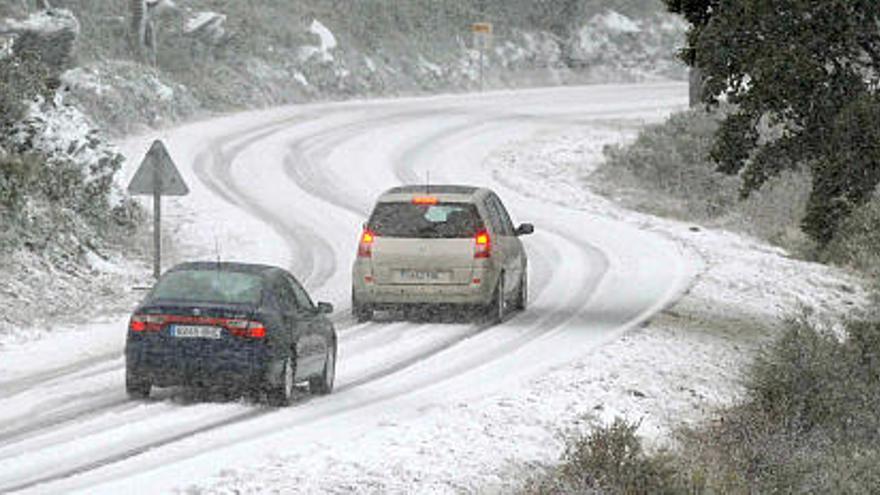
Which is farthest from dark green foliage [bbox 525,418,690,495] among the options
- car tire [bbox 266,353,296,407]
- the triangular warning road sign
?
the triangular warning road sign

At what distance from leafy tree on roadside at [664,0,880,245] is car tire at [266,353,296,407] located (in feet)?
26.2

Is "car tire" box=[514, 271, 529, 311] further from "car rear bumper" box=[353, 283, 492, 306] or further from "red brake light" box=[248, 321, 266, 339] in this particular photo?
"red brake light" box=[248, 321, 266, 339]

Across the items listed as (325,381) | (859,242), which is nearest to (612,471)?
(325,381)

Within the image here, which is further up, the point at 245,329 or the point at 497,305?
the point at 245,329

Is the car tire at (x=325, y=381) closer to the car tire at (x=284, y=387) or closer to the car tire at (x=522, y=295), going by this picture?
the car tire at (x=284, y=387)

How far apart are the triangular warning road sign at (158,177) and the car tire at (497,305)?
4647mm

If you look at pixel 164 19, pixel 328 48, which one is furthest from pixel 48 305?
pixel 328 48

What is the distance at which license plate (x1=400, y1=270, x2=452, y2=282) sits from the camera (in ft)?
78.5

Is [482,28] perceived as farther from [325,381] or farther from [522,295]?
[325,381]

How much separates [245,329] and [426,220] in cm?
768

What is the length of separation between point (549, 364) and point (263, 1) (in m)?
38.2

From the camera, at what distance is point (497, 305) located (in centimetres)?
2447

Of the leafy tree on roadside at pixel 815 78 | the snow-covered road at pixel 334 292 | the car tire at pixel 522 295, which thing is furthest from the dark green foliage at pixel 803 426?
the car tire at pixel 522 295

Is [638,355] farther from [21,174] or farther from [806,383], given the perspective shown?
[21,174]
